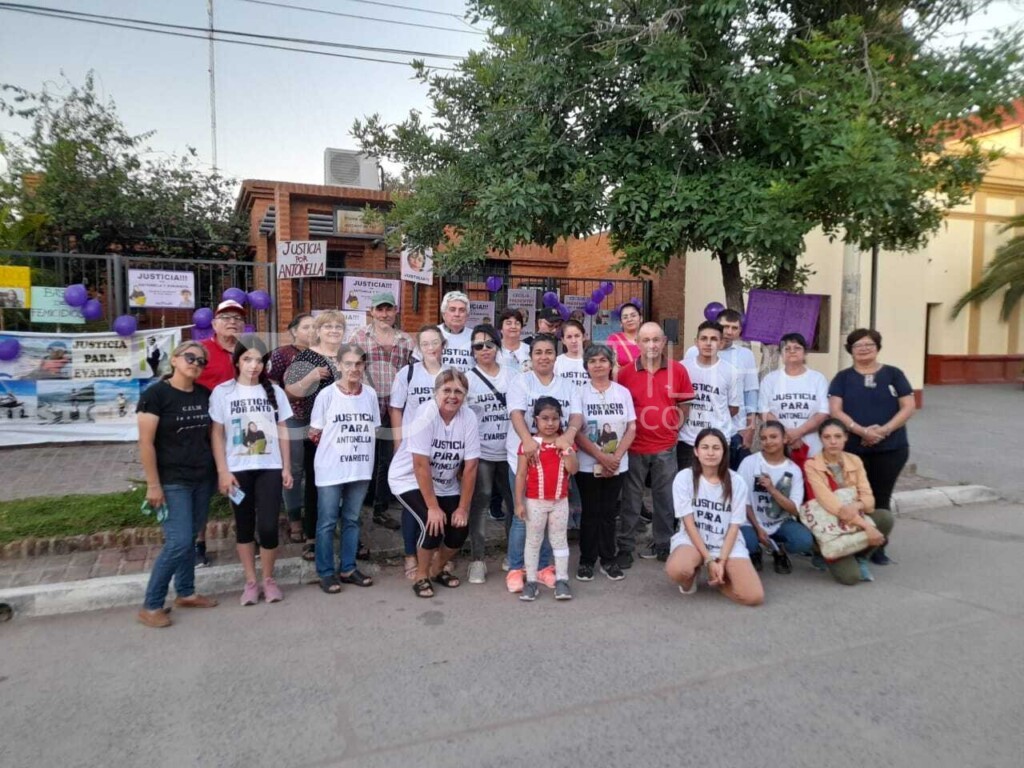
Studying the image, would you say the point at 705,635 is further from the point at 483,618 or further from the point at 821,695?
the point at 483,618

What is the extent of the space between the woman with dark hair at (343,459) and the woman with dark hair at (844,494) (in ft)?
10.9

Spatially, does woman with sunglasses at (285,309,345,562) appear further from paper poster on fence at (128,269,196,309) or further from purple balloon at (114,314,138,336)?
paper poster on fence at (128,269,196,309)

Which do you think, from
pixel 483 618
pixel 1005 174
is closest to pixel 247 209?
pixel 483 618

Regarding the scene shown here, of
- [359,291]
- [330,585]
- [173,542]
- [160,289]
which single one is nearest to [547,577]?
[330,585]

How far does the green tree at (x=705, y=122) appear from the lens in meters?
6.01

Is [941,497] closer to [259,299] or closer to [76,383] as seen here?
[259,299]

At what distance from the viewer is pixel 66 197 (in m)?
13.5

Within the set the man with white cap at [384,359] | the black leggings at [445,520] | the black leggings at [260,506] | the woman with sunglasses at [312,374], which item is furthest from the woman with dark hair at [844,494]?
the black leggings at [260,506]

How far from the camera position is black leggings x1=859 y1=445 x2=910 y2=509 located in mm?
5762

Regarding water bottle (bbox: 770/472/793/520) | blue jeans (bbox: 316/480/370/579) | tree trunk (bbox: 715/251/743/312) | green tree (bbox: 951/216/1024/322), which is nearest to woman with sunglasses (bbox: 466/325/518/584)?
blue jeans (bbox: 316/480/370/579)

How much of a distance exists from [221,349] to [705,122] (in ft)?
15.1

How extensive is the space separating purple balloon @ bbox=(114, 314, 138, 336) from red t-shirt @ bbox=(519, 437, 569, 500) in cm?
669

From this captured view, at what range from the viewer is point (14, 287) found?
28.3 ft

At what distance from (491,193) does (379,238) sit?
24.5 ft
